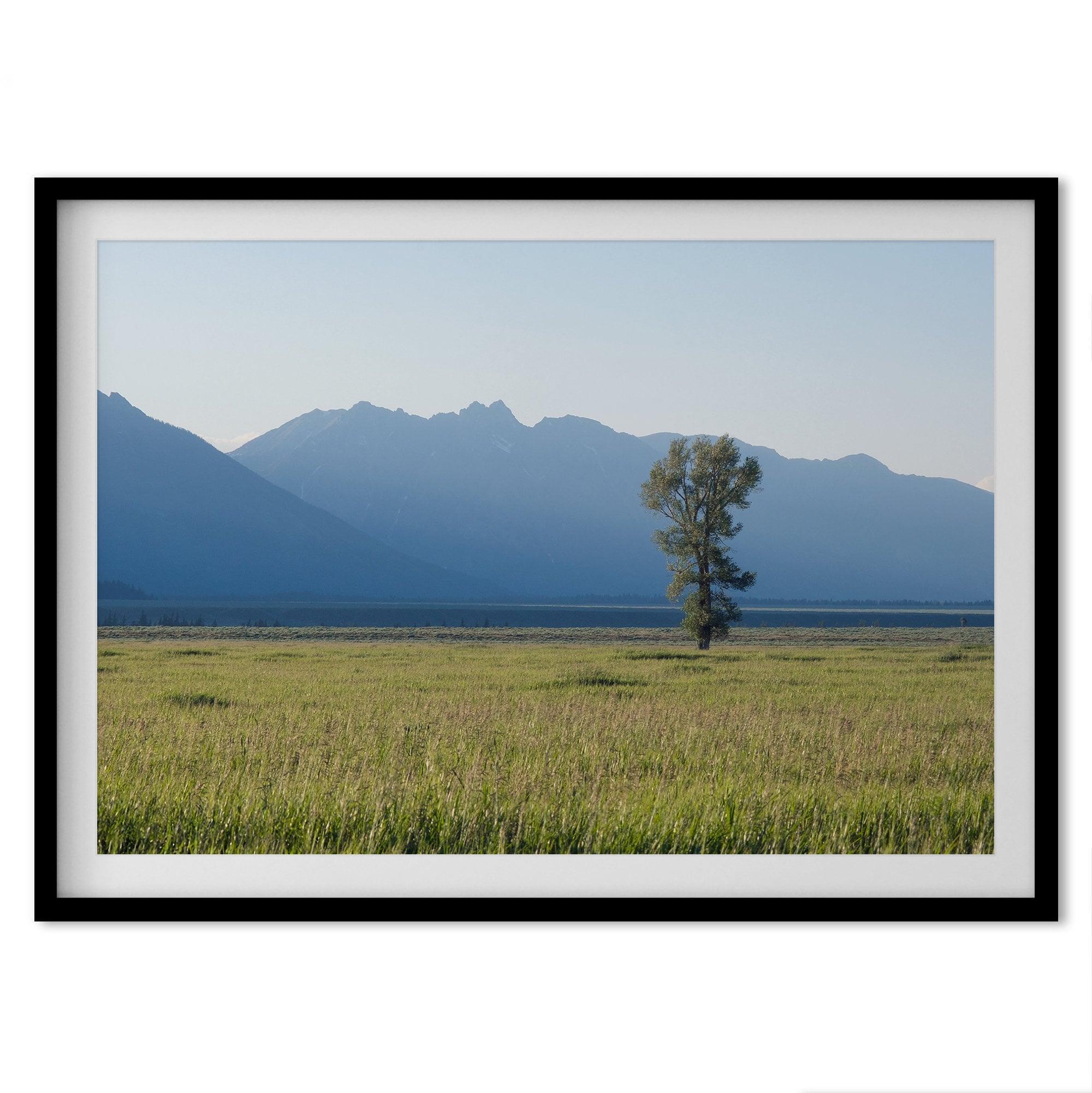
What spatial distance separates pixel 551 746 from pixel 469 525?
1.14 meters

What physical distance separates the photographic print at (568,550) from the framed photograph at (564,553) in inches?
0.6

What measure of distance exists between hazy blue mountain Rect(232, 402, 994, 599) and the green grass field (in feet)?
0.93

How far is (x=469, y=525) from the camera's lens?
12.8 feet

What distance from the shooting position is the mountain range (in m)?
3.33

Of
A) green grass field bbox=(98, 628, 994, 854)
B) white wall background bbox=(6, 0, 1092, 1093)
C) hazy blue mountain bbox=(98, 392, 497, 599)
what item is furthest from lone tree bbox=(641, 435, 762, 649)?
white wall background bbox=(6, 0, 1092, 1093)

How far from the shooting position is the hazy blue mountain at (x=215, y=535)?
328 centimetres

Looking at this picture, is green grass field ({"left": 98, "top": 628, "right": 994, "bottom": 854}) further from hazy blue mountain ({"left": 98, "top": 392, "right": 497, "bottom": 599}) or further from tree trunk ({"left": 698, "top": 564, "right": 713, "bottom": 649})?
hazy blue mountain ({"left": 98, "top": 392, "right": 497, "bottom": 599})

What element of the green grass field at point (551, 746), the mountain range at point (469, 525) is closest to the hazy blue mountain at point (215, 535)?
the mountain range at point (469, 525)

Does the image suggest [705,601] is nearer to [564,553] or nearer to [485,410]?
[564,553]

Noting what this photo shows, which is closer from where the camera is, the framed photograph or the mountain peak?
the framed photograph
